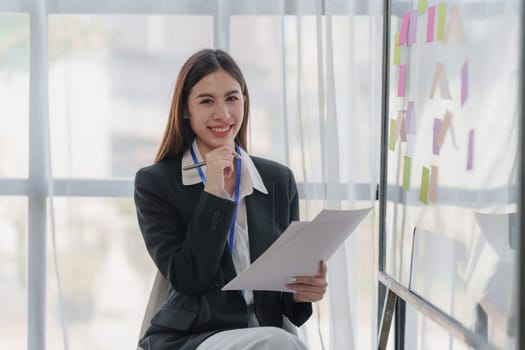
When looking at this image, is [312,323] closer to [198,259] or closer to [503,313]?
[198,259]

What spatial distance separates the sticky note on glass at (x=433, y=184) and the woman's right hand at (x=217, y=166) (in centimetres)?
50

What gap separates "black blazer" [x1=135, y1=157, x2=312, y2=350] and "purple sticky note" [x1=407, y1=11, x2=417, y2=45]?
537mm

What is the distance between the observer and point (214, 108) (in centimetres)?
194

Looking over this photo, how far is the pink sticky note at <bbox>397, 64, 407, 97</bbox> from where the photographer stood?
1784 mm

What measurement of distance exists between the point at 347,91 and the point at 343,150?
0.63ft

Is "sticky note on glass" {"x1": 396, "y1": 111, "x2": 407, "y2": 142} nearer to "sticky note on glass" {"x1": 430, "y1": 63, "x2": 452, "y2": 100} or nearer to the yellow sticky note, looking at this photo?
the yellow sticky note

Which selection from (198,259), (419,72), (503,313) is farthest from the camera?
(198,259)

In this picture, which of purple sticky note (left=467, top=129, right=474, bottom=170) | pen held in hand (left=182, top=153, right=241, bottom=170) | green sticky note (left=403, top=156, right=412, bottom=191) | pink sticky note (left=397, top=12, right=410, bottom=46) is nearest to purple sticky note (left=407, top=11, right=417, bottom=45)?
pink sticky note (left=397, top=12, right=410, bottom=46)

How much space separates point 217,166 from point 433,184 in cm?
53

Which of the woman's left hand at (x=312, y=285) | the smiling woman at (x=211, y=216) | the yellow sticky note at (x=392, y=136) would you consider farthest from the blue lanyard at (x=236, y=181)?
the yellow sticky note at (x=392, y=136)

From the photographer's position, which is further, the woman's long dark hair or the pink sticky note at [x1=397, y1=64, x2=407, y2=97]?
the woman's long dark hair

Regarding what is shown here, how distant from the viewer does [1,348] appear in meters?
2.59

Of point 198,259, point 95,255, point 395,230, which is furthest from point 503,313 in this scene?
point 95,255

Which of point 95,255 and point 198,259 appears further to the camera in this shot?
point 95,255
